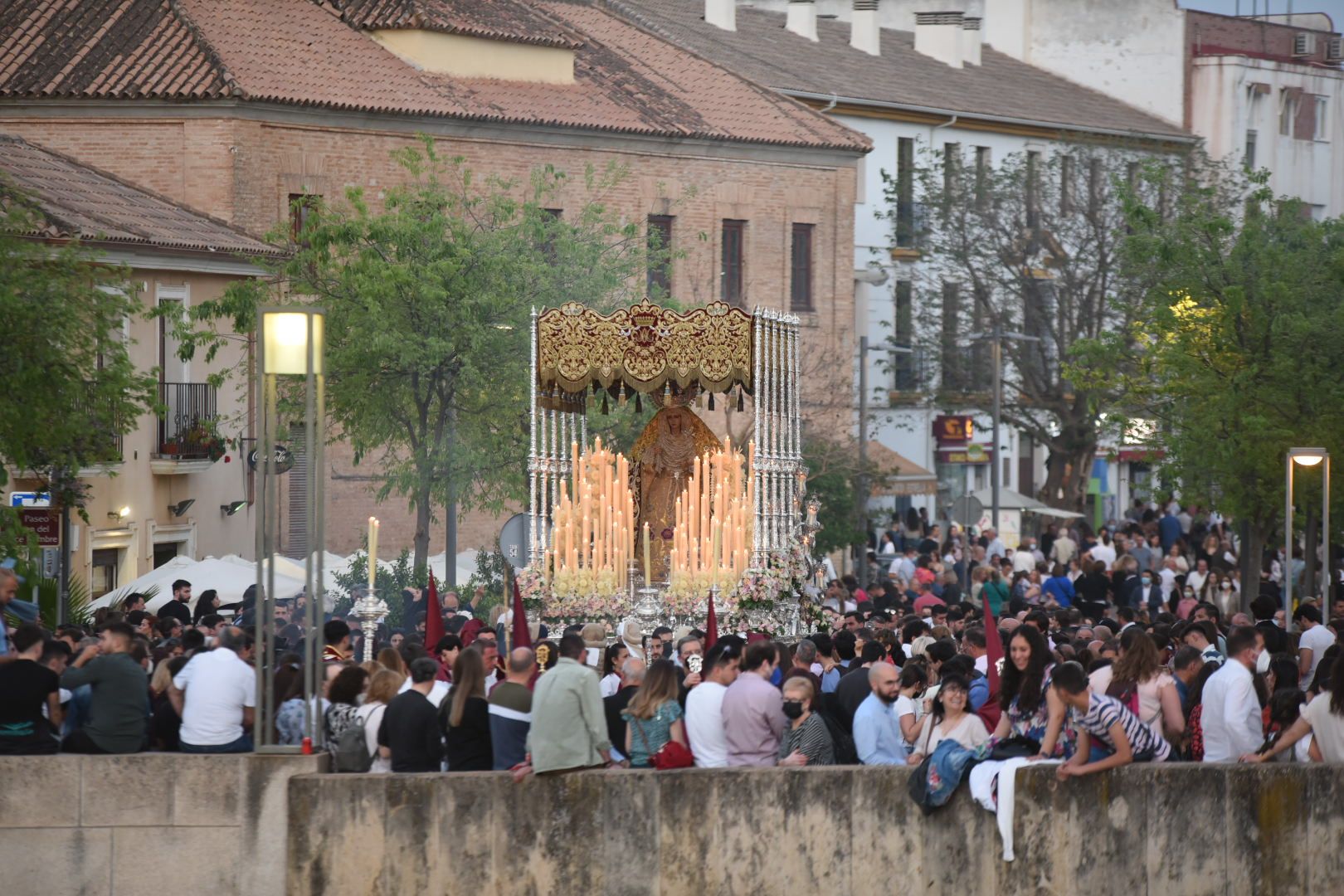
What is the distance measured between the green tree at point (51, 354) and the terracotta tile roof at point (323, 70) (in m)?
14.7

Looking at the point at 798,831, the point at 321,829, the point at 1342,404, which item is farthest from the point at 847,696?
the point at 1342,404

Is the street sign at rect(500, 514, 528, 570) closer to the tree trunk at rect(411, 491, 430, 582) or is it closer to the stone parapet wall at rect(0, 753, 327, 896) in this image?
the tree trunk at rect(411, 491, 430, 582)

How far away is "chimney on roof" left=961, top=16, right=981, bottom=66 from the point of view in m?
63.1

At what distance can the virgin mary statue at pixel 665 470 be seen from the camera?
91.3ft

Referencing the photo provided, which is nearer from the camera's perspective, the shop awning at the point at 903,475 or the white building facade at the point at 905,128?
the shop awning at the point at 903,475

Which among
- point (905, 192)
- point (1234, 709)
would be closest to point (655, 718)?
point (1234, 709)

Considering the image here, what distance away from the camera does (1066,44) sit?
6594 centimetres

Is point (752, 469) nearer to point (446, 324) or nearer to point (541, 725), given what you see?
point (446, 324)

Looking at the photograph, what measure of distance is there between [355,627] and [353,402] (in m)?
10.2

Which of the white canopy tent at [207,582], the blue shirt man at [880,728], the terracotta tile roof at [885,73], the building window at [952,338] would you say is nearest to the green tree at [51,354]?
the white canopy tent at [207,582]

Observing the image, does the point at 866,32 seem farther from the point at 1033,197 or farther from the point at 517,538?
the point at 517,538

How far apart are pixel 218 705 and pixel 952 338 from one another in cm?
4194

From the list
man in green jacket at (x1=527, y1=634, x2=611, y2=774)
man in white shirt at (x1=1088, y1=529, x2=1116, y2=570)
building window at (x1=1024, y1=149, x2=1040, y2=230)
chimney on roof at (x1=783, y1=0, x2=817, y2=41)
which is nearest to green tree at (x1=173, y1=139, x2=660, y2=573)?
man in white shirt at (x1=1088, y1=529, x2=1116, y2=570)

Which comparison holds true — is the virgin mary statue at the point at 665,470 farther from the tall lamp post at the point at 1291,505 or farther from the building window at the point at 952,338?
the building window at the point at 952,338
